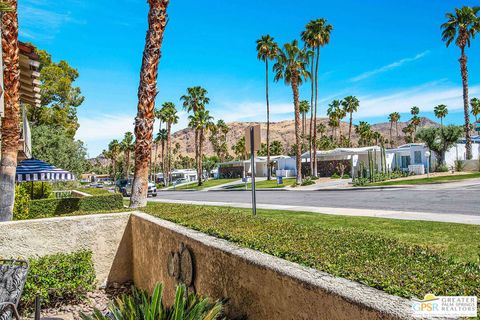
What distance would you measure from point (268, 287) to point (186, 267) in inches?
76.1

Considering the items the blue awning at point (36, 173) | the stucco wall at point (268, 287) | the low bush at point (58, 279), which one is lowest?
the low bush at point (58, 279)

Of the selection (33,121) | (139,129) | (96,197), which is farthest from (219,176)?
(139,129)

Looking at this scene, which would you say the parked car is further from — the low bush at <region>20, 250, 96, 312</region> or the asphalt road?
the low bush at <region>20, 250, 96, 312</region>

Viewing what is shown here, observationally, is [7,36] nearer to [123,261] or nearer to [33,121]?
[123,261]

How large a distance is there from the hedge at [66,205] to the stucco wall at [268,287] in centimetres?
1078

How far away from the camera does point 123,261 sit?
8.49 m

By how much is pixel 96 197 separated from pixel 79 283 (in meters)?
8.91

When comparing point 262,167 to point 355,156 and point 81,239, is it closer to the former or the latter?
point 355,156

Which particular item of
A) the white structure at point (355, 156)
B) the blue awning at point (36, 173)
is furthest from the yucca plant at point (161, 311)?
the white structure at point (355, 156)

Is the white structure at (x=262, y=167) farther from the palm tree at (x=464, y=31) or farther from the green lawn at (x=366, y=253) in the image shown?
the green lawn at (x=366, y=253)

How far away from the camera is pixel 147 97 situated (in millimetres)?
10984

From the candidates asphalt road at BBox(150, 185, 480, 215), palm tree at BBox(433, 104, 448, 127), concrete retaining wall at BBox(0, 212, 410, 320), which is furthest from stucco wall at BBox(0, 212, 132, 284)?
palm tree at BBox(433, 104, 448, 127)

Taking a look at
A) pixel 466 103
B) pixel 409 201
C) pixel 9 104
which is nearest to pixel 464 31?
pixel 466 103

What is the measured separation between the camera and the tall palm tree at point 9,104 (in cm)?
948
